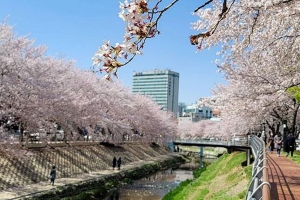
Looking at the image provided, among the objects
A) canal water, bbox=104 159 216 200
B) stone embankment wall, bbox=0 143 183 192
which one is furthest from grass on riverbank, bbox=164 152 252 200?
stone embankment wall, bbox=0 143 183 192

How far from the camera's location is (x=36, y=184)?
80.2 ft

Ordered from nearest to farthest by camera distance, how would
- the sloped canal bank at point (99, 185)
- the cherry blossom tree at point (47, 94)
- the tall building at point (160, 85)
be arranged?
the cherry blossom tree at point (47, 94), the sloped canal bank at point (99, 185), the tall building at point (160, 85)

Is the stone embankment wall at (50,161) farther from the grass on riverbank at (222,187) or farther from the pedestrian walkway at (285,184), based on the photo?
the pedestrian walkway at (285,184)

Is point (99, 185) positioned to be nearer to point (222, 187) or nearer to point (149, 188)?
point (149, 188)

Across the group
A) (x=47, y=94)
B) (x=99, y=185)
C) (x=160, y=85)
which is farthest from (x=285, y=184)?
(x=160, y=85)

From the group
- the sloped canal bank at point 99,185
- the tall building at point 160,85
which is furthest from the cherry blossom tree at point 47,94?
the tall building at point 160,85

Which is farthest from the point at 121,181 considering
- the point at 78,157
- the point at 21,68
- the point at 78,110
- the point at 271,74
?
the point at 271,74

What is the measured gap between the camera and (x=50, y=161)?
2944cm

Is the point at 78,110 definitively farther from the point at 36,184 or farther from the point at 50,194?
the point at 50,194

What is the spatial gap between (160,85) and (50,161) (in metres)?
145

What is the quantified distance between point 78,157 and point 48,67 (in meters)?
13.1

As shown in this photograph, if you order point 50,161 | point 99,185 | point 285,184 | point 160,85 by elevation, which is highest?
point 160,85

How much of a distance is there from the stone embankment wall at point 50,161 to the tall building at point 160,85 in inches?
4848

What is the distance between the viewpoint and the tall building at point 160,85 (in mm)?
172375
